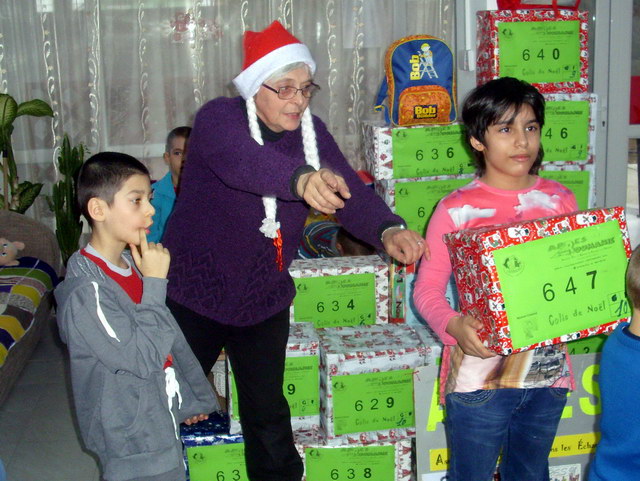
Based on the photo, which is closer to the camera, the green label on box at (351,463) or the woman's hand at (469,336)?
the woman's hand at (469,336)

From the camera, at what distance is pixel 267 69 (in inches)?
68.2

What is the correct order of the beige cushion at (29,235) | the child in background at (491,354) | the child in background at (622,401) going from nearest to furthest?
the child in background at (622,401) → the child in background at (491,354) → the beige cushion at (29,235)

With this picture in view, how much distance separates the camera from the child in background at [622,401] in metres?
1.24

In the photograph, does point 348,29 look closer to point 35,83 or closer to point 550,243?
point 35,83

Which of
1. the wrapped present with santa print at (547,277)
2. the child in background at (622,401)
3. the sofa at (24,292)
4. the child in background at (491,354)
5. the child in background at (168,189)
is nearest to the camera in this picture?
the child in background at (622,401)

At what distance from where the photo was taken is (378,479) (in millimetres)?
2395

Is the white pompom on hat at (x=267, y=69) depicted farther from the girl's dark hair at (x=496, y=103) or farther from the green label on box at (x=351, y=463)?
the green label on box at (x=351, y=463)

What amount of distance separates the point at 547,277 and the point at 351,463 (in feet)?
3.76

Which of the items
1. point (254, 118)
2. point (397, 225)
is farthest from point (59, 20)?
point (397, 225)

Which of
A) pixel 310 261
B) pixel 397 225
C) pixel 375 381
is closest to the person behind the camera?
pixel 397 225

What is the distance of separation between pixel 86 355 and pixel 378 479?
119 cm

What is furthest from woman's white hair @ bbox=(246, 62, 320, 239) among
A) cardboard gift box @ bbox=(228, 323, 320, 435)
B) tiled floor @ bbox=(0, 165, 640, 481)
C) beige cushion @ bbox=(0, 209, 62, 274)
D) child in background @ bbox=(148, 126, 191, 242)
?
beige cushion @ bbox=(0, 209, 62, 274)

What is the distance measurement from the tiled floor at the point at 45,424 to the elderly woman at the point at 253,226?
1085 mm

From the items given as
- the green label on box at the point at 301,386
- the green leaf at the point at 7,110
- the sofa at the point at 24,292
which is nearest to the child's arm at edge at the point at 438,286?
the green label on box at the point at 301,386
